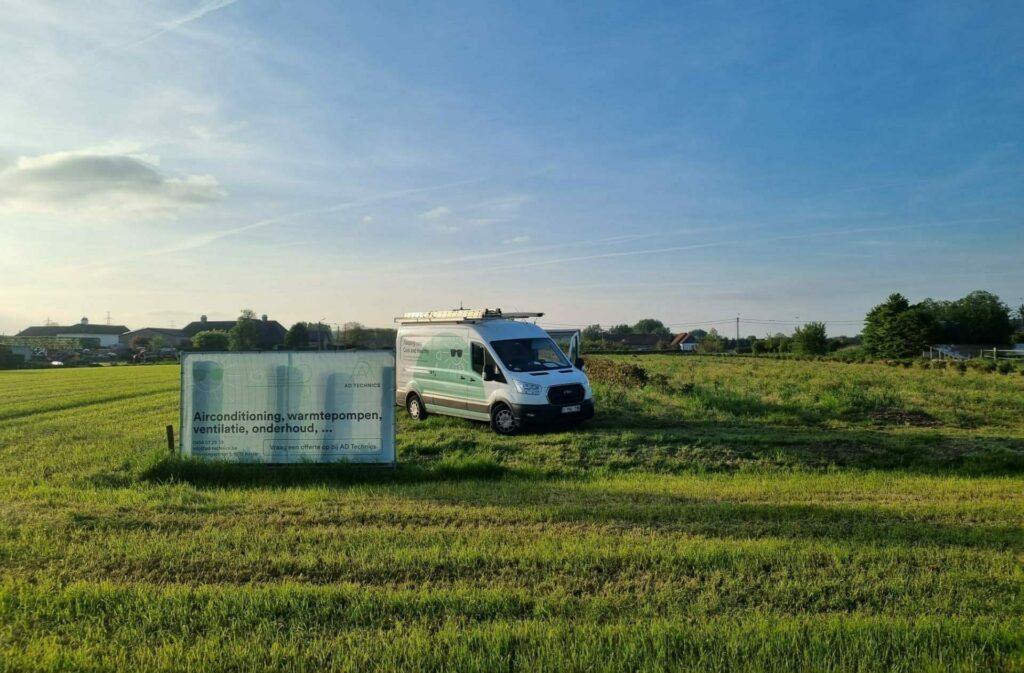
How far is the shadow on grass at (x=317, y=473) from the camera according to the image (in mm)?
10477

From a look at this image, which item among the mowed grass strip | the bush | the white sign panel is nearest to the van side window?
the white sign panel

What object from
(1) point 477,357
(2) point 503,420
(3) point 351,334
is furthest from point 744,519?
(3) point 351,334

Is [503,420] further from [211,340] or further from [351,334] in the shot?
[211,340]

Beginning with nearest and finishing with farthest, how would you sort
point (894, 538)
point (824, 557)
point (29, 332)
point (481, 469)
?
1. point (824, 557)
2. point (894, 538)
3. point (481, 469)
4. point (29, 332)

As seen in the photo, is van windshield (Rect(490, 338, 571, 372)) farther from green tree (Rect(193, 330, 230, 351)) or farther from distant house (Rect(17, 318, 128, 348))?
distant house (Rect(17, 318, 128, 348))

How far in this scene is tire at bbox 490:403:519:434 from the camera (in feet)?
48.0

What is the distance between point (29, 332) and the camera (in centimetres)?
15912

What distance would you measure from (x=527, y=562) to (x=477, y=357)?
999 cm

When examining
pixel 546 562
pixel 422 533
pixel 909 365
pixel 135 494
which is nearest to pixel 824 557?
pixel 546 562

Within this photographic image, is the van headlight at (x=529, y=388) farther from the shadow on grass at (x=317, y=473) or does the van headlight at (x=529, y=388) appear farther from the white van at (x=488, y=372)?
the shadow on grass at (x=317, y=473)

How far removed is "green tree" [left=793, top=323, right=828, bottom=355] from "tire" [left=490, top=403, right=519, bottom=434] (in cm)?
7571

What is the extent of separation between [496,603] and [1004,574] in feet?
12.7

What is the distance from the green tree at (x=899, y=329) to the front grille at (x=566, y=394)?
70.3m

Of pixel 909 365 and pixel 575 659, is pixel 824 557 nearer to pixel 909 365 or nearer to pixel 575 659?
pixel 575 659
